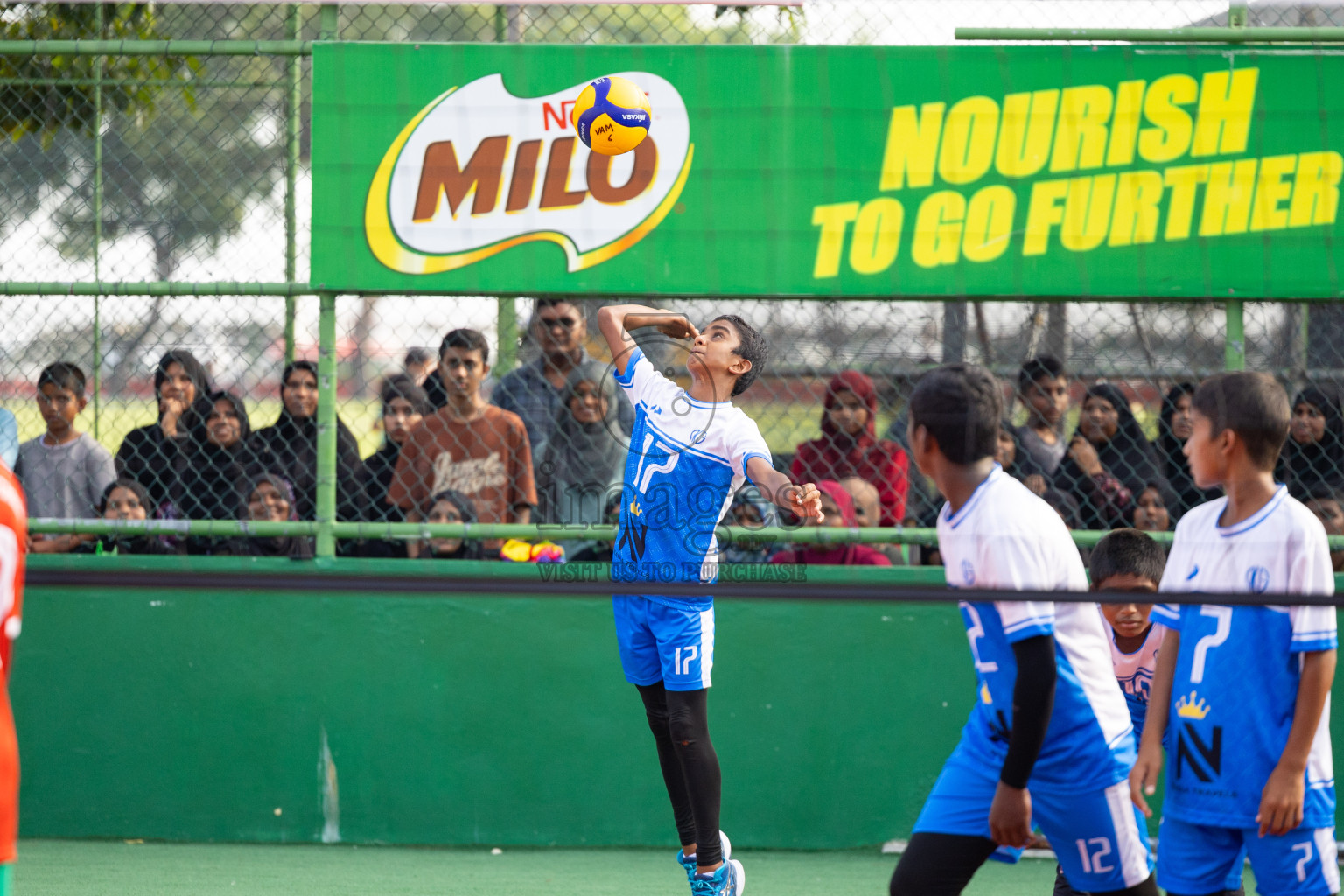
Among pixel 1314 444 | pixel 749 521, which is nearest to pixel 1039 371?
pixel 1314 444

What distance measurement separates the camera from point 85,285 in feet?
16.2

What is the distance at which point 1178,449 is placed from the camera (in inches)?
215

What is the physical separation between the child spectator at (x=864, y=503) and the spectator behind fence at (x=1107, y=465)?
2.41 feet

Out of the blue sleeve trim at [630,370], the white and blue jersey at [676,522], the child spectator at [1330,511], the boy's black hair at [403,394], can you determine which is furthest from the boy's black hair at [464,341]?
the child spectator at [1330,511]

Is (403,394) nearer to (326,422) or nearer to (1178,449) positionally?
(326,422)

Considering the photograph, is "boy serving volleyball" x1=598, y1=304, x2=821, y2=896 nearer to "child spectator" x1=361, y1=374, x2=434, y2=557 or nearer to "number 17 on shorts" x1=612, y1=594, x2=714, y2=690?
"number 17 on shorts" x1=612, y1=594, x2=714, y2=690

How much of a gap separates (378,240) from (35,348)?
404cm

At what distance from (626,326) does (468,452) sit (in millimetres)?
1115

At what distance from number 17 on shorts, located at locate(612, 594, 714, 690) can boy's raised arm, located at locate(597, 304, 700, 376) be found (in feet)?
2.81

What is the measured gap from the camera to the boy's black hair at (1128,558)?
349 cm

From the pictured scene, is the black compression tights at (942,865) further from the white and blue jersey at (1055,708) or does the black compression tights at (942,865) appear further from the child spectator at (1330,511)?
the child spectator at (1330,511)

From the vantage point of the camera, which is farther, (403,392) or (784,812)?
(403,392)

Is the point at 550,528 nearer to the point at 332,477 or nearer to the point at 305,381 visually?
the point at 332,477

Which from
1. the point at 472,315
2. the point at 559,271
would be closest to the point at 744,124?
the point at 559,271
